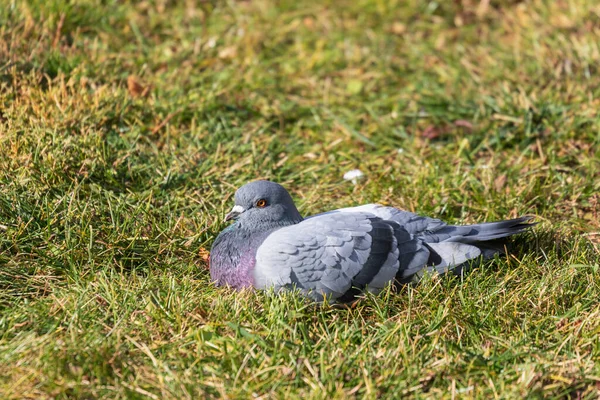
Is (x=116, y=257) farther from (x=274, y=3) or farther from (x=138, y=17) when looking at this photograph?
(x=274, y=3)

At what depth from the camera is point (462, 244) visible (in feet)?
11.8

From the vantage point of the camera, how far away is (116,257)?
370 cm

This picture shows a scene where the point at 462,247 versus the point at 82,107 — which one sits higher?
the point at 82,107

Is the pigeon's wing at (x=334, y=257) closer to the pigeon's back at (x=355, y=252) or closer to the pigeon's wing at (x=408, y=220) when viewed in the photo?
the pigeon's back at (x=355, y=252)

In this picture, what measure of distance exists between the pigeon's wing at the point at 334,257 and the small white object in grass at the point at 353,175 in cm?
117

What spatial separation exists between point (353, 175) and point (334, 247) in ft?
4.55

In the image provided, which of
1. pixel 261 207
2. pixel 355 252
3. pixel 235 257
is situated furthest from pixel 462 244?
pixel 235 257

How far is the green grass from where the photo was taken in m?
2.88

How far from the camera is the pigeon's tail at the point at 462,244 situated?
352cm

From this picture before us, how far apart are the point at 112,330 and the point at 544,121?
332cm

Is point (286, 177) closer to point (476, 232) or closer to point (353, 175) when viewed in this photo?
point (353, 175)

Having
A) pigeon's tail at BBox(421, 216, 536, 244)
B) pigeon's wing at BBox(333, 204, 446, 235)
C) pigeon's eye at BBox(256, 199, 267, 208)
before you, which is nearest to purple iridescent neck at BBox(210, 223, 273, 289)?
pigeon's eye at BBox(256, 199, 267, 208)

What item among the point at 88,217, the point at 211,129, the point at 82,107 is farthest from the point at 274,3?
the point at 88,217

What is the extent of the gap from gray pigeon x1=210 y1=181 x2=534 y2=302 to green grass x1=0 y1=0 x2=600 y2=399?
10 centimetres
